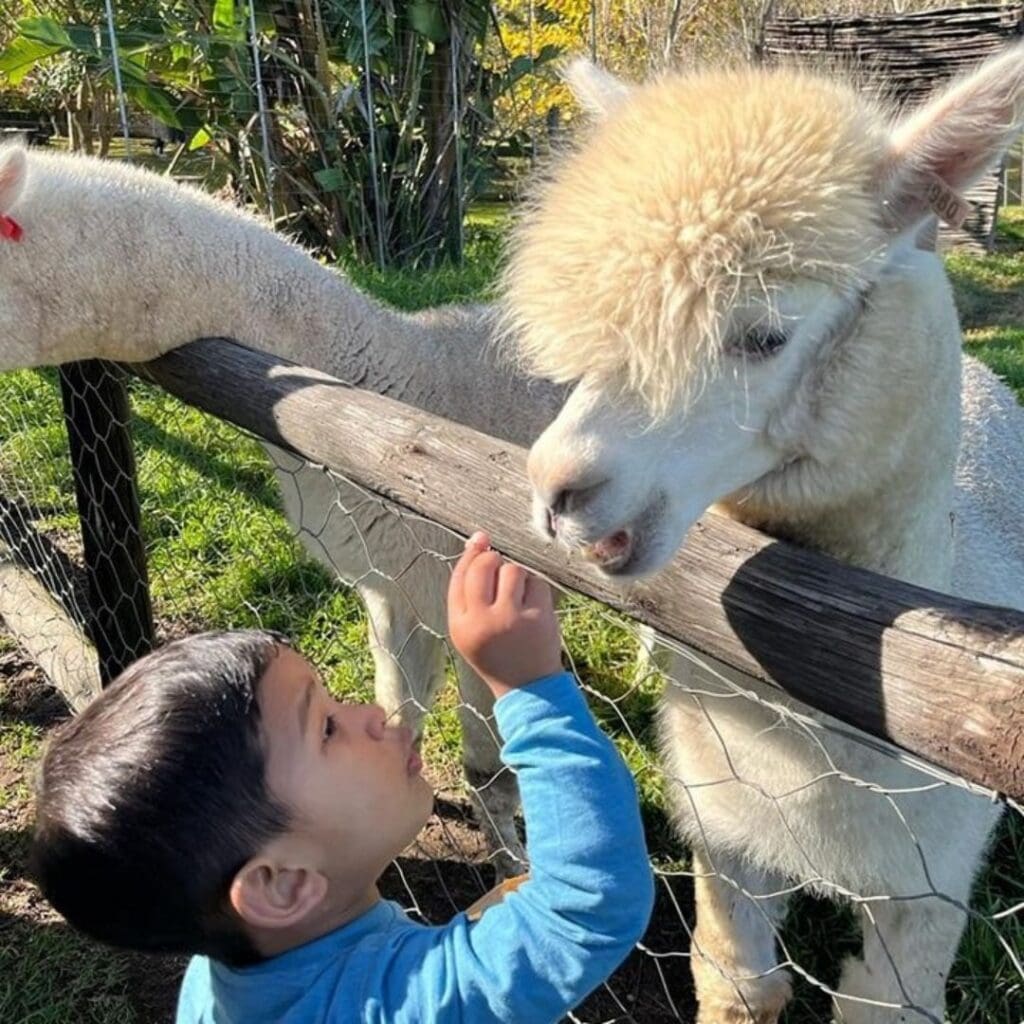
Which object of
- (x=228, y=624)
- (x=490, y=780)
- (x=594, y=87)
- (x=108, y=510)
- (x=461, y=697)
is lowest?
(x=228, y=624)

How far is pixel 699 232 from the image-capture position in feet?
4.11

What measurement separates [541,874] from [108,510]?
2.12 meters

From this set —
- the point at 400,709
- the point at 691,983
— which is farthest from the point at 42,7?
the point at 691,983

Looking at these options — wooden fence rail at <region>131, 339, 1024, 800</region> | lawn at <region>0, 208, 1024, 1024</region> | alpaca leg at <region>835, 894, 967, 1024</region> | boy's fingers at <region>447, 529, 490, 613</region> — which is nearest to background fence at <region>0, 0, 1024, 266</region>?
lawn at <region>0, 208, 1024, 1024</region>

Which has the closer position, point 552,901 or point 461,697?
point 552,901

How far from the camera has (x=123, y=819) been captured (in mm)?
1054

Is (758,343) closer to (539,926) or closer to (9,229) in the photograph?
(539,926)

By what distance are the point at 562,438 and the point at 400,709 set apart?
4.35 ft

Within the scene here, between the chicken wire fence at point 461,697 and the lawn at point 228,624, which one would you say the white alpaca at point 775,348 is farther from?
the lawn at point 228,624

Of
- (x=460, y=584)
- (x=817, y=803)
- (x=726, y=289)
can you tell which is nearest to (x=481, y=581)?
(x=460, y=584)

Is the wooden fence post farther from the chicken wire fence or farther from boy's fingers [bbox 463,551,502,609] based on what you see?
boy's fingers [bbox 463,551,502,609]

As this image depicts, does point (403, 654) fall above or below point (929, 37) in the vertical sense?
below

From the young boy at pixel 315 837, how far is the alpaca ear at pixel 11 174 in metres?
1.53

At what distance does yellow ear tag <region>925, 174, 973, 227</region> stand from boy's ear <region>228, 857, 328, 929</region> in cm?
106
